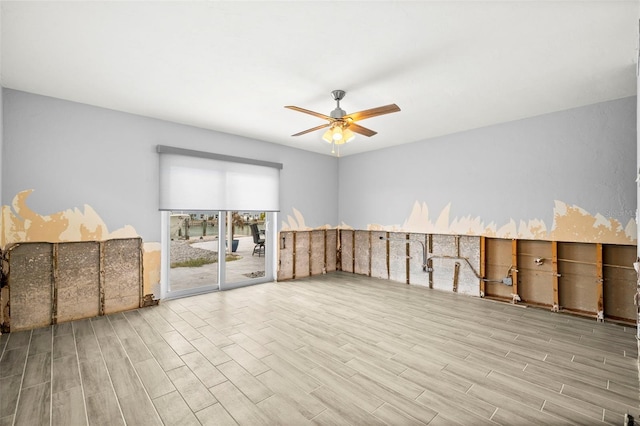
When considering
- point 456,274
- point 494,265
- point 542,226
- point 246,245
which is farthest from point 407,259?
point 246,245

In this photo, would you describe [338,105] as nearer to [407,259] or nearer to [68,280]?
[407,259]

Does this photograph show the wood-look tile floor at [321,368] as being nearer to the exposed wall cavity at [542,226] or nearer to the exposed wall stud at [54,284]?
the exposed wall stud at [54,284]

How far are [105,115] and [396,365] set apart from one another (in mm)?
4824

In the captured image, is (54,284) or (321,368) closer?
(321,368)

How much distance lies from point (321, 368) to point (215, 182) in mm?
3588

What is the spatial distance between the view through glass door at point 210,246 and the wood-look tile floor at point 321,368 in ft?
3.58

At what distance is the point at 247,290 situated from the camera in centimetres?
518

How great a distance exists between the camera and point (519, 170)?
4.43 meters

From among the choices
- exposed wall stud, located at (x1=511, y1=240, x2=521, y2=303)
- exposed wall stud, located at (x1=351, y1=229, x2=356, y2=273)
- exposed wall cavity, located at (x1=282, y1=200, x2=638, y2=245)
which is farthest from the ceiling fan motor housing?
exposed wall stud, located at (x1=351, y1=229, x2=356, y2=273)

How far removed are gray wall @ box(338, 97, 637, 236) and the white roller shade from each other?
7.72ft

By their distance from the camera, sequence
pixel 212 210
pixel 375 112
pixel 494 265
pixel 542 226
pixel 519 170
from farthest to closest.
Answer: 1. pixel 212 210
2. pixel 494 265
3. pixel 519 170
4. pixel 542 226
5. pixel 375 112

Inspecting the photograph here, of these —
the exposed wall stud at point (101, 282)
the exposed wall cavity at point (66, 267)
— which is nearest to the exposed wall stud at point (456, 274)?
the exposed wall cavity at point (66, 267)

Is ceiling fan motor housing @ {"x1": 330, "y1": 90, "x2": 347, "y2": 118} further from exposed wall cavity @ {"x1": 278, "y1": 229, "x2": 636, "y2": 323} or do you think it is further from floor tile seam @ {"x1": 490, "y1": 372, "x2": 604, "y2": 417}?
exposed wall cavity @ {"x1": 278, "y1": 229, "x2": 636, "y2": 323}

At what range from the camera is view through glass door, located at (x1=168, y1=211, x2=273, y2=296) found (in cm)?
488
